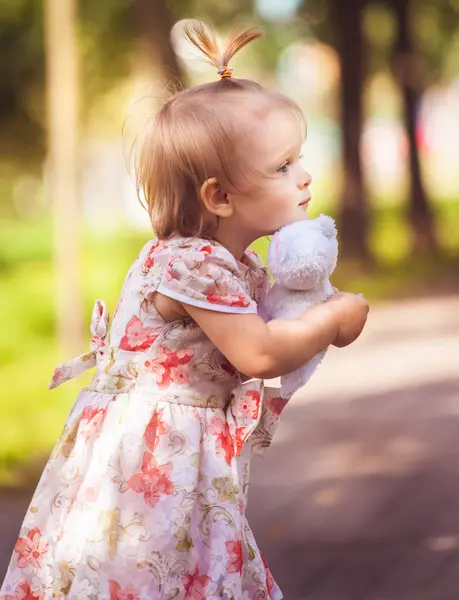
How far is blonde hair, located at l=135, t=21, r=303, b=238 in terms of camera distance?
7.90ft

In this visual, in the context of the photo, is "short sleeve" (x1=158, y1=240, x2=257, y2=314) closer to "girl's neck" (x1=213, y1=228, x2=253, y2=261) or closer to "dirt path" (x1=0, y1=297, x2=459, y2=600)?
"girl's neck" (x1=213, y1=228, x2=253, y2=261)

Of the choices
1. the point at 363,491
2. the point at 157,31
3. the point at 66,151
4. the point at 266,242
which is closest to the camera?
the point at 363,491

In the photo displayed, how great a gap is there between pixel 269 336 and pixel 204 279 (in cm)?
17

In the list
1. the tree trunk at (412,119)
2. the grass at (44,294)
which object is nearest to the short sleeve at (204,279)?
the grass at (44,294)

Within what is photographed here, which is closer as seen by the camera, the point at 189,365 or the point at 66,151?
the point at 189,365

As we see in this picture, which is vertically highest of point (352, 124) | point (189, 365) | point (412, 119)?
point (189, 365)

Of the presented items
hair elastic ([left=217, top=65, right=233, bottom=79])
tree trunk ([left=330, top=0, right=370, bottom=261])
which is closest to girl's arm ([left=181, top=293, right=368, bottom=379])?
hair elastic ([left=217, top=65, right=233, bottom=79])

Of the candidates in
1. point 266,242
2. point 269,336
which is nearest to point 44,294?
point 266,242

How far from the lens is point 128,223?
35438 mm

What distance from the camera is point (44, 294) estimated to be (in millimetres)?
14914

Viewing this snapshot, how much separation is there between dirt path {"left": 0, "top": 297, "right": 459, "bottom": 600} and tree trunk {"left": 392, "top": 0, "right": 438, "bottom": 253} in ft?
31.8

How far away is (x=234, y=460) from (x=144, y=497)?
0.21 meters

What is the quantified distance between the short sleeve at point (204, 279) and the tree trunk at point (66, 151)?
534cm

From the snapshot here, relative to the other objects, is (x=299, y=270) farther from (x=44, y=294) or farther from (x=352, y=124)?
(x=352, y=124)
